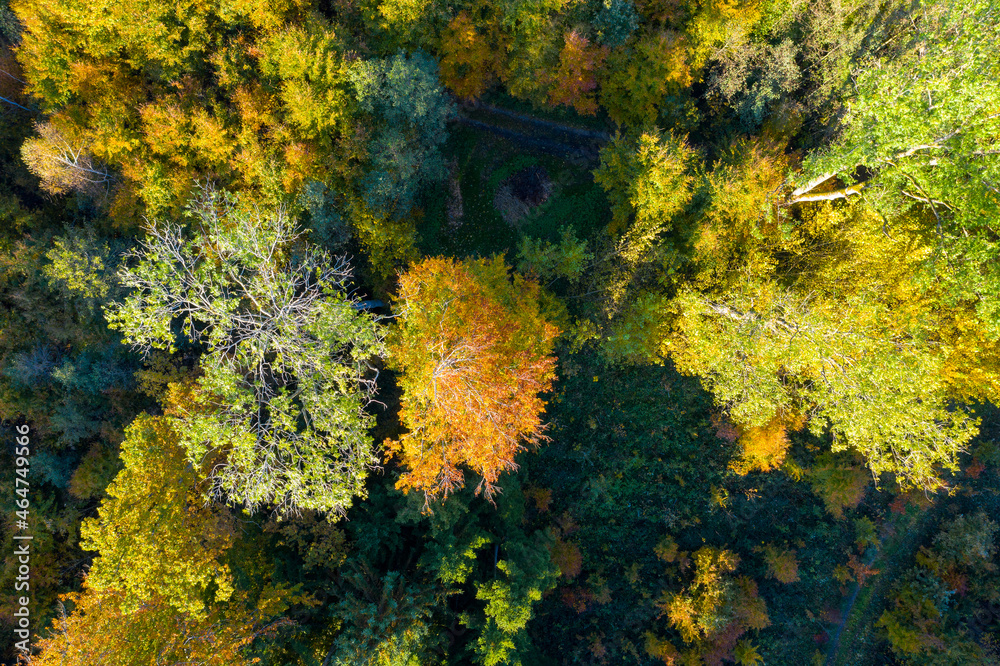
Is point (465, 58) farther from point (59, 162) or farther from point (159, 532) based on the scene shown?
point (159, 532)

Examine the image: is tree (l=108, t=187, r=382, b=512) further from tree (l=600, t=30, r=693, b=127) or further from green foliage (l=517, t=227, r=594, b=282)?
tree (l=600, t=30, r=693, b=127)

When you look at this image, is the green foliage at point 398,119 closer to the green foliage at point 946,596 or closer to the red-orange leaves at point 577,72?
the red-orange leaves at point 577,72

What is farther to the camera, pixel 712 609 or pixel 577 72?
pixel 712 609

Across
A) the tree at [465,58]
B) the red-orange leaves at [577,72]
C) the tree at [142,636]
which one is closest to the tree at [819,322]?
the red-orange leaves at [577,72]

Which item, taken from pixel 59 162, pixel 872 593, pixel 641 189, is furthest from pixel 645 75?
pixel 872 593

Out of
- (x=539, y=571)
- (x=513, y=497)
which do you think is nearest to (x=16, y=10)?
(x=513, y=497)

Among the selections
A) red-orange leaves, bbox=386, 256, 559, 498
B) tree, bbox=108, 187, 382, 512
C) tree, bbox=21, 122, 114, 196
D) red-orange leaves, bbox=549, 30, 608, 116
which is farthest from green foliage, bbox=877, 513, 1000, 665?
tree, bbox=21, 122, 114, 196

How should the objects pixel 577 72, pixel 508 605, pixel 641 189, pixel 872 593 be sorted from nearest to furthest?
pixel 508 605
pixel 641 189
pixel 577 72
pixel 872 593
